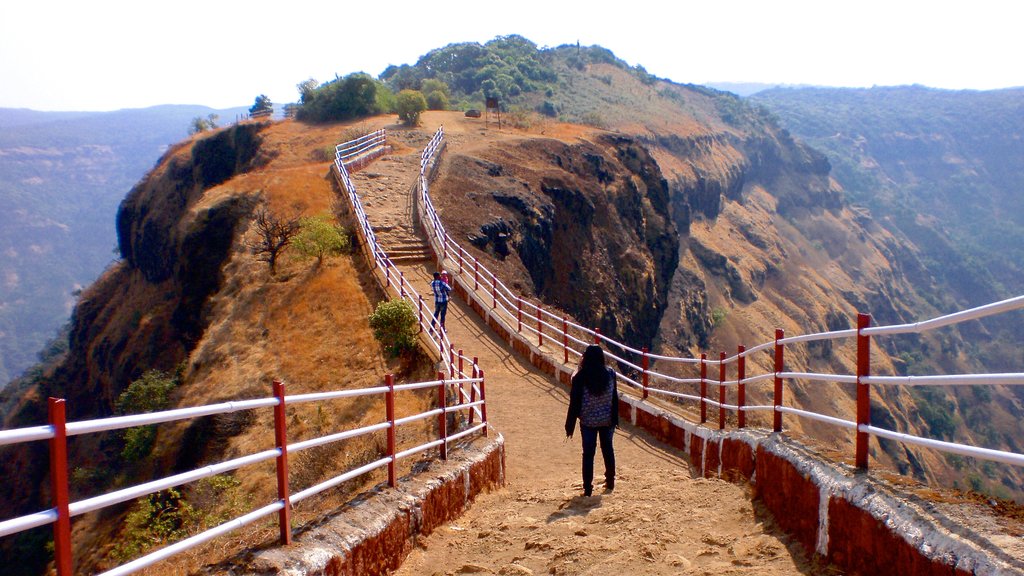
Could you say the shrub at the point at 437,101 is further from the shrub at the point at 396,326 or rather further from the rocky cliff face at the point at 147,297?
the shrub at the point at 396,326

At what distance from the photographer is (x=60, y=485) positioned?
2988 millimetres

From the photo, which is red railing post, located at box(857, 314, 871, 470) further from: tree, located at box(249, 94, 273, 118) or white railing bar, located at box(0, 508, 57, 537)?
tree, located at box(249, 94, 273, 118)

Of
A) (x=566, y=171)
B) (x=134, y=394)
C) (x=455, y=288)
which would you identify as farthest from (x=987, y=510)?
(x=566, y=171)

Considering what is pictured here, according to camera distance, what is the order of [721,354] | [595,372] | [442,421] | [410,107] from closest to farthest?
[442,421] < [595,372] < [721,354] < [410,107]

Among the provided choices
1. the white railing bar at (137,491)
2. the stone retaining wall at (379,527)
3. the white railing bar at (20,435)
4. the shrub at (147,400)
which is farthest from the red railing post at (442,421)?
the shrub at (147,400)

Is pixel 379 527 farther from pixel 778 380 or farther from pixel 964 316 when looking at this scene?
pixel 964 316

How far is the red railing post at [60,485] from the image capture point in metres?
2.96

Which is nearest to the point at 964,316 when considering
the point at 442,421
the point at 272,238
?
the point at 442,421

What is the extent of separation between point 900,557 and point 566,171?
3280 cm

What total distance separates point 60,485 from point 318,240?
59.5ft

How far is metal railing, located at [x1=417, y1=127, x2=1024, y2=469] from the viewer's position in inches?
147

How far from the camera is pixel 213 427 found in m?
15.0

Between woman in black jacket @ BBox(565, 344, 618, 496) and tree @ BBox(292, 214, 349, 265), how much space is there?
14156 mm

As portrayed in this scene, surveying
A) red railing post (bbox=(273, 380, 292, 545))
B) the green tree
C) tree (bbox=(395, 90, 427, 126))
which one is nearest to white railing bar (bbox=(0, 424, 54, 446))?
red railing post (bbox=(273, 380, 292, 545))
